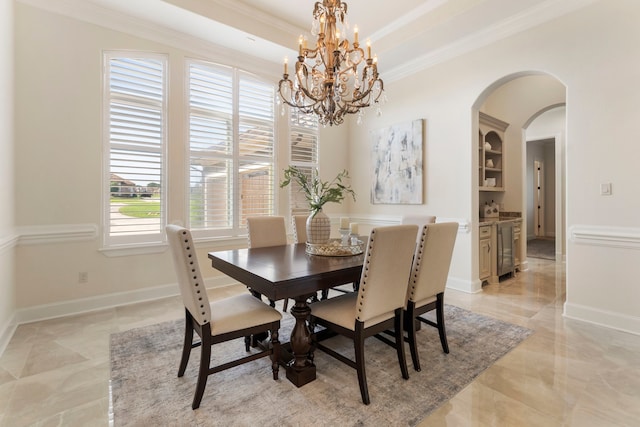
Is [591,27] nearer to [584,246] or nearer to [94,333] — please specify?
[584,246]

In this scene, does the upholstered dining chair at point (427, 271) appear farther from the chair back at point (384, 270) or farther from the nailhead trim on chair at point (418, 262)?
the chair back at point (384, 270)

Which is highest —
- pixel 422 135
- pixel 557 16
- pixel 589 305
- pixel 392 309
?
pixel 557 16

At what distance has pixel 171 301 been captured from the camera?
3.68 metres

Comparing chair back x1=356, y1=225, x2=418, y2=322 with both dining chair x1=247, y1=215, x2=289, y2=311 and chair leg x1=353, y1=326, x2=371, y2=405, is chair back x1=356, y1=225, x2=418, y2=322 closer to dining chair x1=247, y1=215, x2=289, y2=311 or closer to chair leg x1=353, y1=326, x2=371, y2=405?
chair leg x1=353, y1=326, x2=371, y2=405

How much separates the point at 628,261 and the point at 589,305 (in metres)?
0.54

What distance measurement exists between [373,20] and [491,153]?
2927 mm

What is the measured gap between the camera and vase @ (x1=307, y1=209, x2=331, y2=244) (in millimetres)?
2654

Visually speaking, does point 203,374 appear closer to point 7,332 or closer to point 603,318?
point 7,332

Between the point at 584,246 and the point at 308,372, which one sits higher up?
the point at 584,246

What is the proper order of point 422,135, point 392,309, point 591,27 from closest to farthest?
point 392,309 < point 591,27 < point 422,135

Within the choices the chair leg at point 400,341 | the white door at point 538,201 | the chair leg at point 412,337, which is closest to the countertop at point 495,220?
the chair leg at point 412,337

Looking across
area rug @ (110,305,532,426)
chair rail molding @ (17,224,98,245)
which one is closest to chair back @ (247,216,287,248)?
area rug @ (110,305,532,426)

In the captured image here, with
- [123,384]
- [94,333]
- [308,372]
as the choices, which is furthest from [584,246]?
[94,333]

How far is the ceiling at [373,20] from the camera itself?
10.7ft
